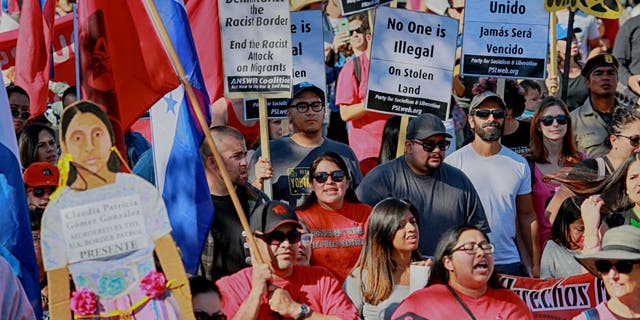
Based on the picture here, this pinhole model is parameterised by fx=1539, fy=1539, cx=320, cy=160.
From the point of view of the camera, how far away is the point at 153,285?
7.14 m

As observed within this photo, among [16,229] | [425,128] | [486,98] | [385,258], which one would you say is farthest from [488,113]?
[16,229]

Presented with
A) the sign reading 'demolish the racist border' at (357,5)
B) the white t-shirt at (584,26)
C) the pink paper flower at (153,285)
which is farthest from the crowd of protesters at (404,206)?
the white t-shirt at (584,26)

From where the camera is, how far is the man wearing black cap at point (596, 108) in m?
12.4

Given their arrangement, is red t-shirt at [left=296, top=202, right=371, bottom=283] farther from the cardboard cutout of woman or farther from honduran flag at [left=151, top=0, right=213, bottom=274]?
the cardboard cutout of woman

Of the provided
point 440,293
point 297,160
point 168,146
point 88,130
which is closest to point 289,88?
point 297,160

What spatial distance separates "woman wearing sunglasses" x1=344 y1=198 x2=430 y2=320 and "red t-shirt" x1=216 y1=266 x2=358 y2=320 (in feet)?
1.83

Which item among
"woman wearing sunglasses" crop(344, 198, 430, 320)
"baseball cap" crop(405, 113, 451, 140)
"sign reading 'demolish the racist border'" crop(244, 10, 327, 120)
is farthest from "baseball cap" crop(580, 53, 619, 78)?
"woman wearing sunglasses" crop(344, 198, 430, 320)

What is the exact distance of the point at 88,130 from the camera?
23.6 ft

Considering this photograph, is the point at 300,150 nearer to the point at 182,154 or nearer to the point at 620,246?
the point at 182,154

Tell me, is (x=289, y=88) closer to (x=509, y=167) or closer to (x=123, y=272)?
(x=509, y=167)

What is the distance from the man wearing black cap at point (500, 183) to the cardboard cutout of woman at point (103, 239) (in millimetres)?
3758

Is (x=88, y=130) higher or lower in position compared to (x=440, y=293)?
higher

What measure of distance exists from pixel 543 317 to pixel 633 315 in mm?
1439

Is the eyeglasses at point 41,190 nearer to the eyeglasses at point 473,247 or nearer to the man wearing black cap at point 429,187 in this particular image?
the man wearing black cap at point 429,187
